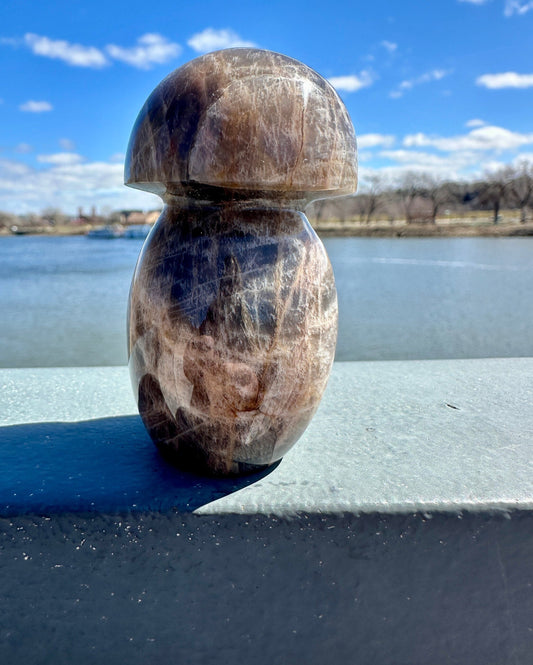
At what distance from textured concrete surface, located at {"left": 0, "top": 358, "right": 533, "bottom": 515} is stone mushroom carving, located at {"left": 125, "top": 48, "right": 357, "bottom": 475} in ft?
0.56

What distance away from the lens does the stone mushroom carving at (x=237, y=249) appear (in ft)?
4.46

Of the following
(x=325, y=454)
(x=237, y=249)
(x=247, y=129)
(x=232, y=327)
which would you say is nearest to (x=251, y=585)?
(x=325, y=454)

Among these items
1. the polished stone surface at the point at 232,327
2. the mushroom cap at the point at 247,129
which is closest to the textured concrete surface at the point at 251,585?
the polished stone surface at the point at 232,327

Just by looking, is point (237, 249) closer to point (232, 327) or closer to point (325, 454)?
→ point (232, 327)

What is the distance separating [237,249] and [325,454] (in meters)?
0.70

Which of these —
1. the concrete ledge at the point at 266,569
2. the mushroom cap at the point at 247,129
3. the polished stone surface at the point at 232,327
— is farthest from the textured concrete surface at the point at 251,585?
the mushroom cap at the point at 247,129

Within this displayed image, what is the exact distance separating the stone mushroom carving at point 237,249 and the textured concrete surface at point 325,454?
17cm

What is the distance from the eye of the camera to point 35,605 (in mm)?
1414

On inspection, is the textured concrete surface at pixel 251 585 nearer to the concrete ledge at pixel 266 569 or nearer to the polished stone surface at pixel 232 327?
the concrete ledge at pixel 266 569

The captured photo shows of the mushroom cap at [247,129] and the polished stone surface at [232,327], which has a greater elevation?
the mushroom cap at [247,129]

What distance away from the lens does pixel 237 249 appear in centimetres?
143

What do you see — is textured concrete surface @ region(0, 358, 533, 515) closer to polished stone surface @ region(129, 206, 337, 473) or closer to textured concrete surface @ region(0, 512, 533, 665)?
textured concrete surface @ region(0, 512, 533, 665)

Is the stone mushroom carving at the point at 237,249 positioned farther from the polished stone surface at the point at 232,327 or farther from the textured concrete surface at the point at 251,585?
the textured concrete surface at the point at 251,585

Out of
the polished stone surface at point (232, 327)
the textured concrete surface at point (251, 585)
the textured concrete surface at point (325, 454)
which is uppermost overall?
the polished stone surface at point (232, 327)
